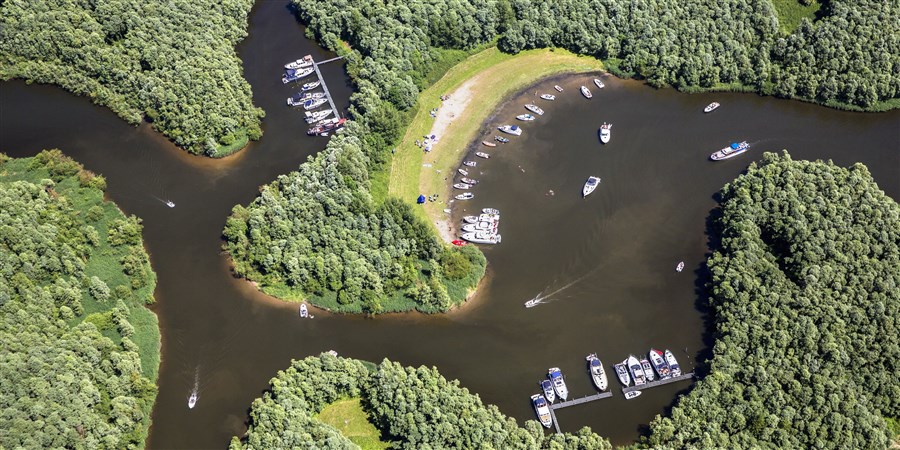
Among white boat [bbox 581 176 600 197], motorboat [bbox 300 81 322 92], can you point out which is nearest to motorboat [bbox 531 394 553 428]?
white boat [bbox 581 176 600 197]

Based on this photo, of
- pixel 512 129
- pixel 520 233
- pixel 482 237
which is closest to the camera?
pixel 482 237

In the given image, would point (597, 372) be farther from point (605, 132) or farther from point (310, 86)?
point (310, 86)

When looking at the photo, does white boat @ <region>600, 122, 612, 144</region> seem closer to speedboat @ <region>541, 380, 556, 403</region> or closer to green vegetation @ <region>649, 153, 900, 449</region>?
green vegetation @ <region>649, 153, 900, 449</region>

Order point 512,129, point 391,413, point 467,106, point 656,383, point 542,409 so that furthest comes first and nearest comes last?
point 467,106 → point 512,129 → point 656,383 → point 542,409 → point 391,413

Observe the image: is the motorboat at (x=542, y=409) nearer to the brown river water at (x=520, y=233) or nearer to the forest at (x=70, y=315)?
the brown river water at (x=520, y=233)

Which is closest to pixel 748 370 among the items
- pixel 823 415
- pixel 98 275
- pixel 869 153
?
pixel 823 415

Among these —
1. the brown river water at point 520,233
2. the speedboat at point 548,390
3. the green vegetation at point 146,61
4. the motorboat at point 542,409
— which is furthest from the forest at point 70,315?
the speedboat at point 548,390

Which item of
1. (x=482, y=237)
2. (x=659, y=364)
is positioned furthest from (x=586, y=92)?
(x=659, y=364)
